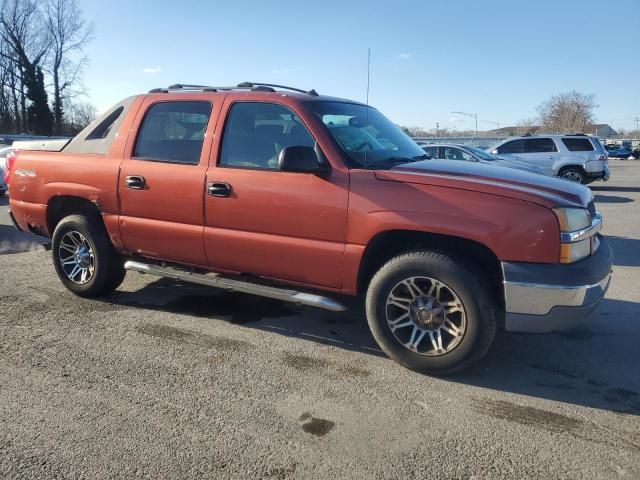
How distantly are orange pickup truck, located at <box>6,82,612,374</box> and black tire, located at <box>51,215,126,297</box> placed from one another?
1 centimetres

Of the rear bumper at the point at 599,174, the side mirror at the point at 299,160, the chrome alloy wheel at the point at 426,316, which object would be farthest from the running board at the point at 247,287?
the rear bumper at the point at 599,174

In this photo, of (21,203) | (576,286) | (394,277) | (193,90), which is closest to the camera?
(576,286)

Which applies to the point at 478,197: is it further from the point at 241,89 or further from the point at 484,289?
the point at 241,89

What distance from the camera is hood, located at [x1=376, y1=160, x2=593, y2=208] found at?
3203 mm

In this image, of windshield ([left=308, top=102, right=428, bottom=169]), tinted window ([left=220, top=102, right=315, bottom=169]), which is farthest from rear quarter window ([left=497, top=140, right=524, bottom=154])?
tinted window ([left=220, top=102, right=315, bottom=169])

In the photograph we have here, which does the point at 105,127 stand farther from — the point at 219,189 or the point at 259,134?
the point at 259,134

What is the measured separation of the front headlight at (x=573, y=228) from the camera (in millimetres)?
3113

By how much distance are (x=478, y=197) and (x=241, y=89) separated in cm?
223

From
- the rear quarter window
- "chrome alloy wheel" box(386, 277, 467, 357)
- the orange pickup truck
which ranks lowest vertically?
"chrome alloy wheel" box(386, 277, 467, 357)

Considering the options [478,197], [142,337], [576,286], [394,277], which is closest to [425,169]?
[478,197]

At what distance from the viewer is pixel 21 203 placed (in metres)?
5.17

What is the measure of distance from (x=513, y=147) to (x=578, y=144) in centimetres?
197

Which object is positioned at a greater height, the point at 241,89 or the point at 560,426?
the point at 241,89

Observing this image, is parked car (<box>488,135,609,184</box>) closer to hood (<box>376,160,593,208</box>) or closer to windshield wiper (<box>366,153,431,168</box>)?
windshield wiper (<box>366,153,431,168</box>)
